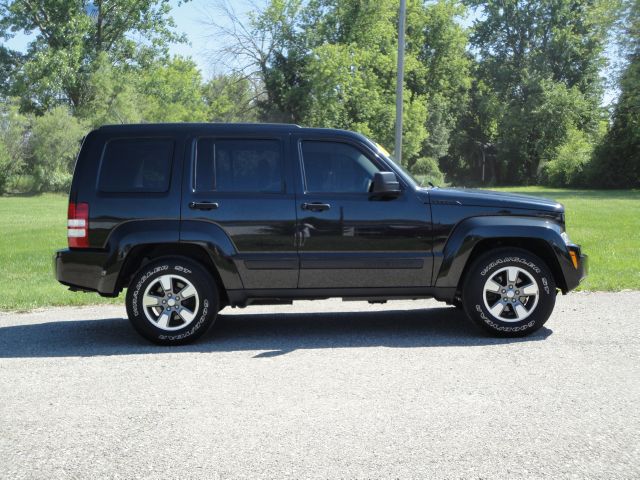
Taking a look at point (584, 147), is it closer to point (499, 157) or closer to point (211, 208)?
point (499, 157)

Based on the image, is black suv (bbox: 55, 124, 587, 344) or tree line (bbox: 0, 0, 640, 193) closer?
black suv (bbox: 55, 124, 587, 344)

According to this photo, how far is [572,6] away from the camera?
7150cm

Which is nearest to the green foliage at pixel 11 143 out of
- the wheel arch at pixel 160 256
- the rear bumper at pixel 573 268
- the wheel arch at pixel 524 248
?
the wheel arch at pixel 160 256

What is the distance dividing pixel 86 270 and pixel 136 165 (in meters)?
1.03

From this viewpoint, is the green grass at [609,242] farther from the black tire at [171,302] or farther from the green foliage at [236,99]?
the green foliage at [236,99]

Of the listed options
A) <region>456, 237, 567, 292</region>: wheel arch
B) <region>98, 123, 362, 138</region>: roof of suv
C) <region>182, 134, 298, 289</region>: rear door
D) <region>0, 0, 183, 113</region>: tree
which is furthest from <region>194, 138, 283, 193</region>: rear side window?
<region>0, 0, 183, 113</region>: tree

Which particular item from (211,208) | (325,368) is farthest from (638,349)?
(211,208)

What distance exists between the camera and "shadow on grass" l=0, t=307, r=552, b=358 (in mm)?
6578

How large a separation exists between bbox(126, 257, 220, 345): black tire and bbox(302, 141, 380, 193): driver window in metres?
1.29

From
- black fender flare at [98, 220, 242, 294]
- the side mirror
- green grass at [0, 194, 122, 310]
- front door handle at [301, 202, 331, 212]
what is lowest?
green grass at [0, 194, 122, 310]

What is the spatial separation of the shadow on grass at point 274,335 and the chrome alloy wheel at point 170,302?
237mm

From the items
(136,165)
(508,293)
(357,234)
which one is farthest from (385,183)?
(136,165)

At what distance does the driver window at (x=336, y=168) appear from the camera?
6.85m

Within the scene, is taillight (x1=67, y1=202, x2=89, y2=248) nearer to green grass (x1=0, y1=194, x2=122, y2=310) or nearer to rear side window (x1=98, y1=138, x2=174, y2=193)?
rear side window (x1=98, y1=138, x2=174, y2=193)
